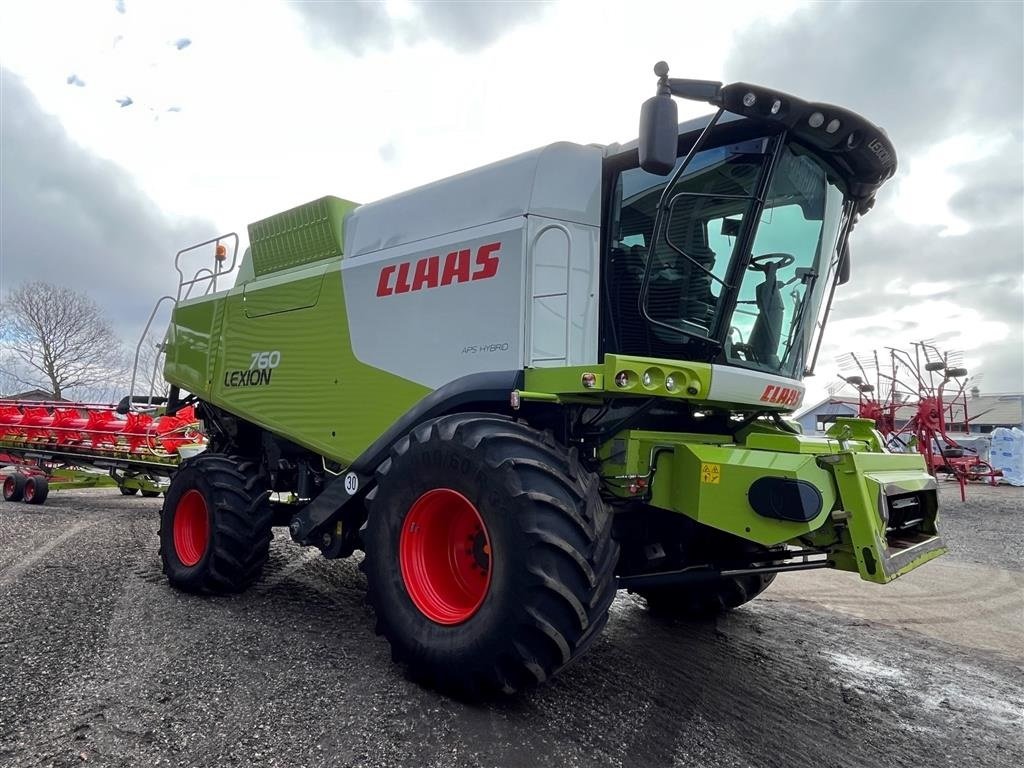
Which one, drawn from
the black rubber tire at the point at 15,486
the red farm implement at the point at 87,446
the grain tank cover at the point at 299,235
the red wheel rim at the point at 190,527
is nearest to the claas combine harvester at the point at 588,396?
the grain tank cover at the point at 299,235

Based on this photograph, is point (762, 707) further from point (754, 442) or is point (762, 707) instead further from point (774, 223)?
point (774, 223)

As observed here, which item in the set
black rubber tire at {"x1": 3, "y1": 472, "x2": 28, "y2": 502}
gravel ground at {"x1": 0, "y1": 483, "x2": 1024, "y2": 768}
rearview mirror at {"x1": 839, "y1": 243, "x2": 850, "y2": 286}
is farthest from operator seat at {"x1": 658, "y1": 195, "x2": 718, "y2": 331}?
black rubber tire at {"x1": 3, "y1": 472, "x2": 28, "y2": 502}

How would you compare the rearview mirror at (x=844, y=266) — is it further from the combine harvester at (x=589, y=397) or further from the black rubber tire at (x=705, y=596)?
the black rubber tire at (x=705, y=596)

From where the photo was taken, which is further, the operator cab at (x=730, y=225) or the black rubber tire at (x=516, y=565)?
the operator cab at (x=730, y=225)

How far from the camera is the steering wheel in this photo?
3.65 metres

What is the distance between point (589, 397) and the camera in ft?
10.7

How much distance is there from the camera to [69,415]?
36.9 feet

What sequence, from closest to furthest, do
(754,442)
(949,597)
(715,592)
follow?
(754,442)
(715,592)
(949,597)

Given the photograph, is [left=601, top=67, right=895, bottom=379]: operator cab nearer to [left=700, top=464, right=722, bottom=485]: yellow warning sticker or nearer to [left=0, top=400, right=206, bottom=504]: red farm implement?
[left=700, top=464, right=722, bottom=485]: yellow warning sticker

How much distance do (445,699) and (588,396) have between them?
59.3 inches

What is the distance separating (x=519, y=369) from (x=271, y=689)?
1.89 m

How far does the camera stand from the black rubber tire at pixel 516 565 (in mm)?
2727

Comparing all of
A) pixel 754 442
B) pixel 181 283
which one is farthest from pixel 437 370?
pixel 181 283

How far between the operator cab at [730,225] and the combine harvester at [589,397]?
0.5 inches
